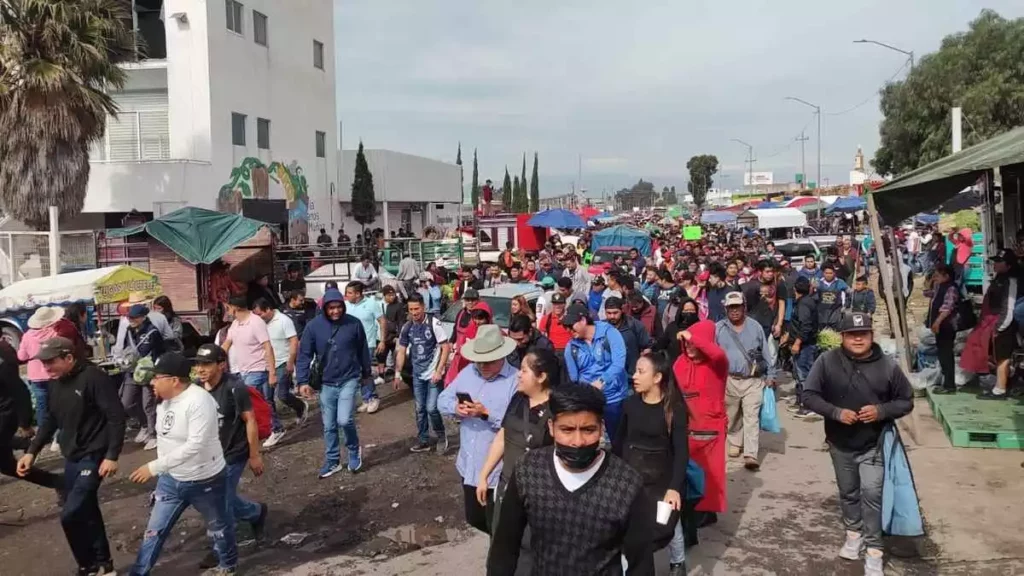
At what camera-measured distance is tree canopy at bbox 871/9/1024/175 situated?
1212 inches

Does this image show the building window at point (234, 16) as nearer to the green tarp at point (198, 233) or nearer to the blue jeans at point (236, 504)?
the green tarp at point (198, 233)

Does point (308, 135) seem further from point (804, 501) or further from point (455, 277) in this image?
point (804, 501)

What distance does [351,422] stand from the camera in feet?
25.4

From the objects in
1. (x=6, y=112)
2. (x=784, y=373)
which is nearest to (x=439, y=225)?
(x=6, y=112)

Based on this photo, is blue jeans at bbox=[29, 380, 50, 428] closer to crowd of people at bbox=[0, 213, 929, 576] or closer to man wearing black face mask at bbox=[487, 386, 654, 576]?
crowd of people at bbox=[0, 213, 929, 576]

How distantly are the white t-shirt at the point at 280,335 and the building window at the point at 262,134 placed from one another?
1792cm

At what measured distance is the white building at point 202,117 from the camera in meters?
22.7

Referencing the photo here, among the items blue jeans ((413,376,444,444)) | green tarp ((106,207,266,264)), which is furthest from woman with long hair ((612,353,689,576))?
green tarp ((106,207,266,264))

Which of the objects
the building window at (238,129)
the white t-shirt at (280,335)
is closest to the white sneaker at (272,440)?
the white t-shirt at (280,335)

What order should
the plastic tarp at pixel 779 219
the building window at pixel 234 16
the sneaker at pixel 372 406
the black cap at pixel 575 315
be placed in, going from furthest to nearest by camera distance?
the plastic tarp at pixel 779 219, the building window at pixel 234 16, the sneaker at pixel 372 406, the black cap at pixel 575 315

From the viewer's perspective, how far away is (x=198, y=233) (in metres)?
14.0

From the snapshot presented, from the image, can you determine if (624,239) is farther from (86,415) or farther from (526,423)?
(526,423)

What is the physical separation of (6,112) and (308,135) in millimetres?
13070

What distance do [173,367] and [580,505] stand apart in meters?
3.17
